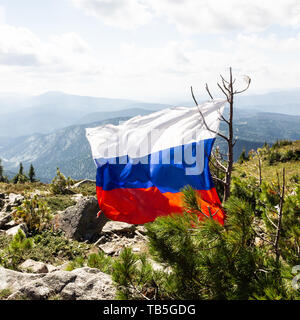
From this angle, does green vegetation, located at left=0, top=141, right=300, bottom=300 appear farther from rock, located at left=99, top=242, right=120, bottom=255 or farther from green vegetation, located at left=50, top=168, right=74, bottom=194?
green vegetation, located at left=50, top=168, right=74, bottom=194

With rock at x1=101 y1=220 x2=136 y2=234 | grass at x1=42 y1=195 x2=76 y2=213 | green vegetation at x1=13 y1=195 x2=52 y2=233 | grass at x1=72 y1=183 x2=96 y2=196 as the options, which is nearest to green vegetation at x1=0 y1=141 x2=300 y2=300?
rock at x1=101 y1=220 x2=136 y2=234

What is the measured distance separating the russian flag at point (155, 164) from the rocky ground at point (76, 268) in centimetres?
121

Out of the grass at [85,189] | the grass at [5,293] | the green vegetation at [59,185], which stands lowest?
the grass at [85,189]

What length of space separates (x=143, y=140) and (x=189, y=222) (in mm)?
3506

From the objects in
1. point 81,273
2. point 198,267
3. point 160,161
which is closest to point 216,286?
point 198,267

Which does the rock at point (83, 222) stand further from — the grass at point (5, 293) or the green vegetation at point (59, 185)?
the green vegetation at point (59, 185)

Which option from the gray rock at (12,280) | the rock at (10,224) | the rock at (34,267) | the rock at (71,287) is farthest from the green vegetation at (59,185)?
the rock at (71,287)

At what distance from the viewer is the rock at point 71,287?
3688 mm

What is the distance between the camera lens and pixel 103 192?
19.3ft

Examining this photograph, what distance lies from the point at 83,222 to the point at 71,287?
6667 mm

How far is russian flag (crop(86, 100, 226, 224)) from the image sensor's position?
5.36 meters

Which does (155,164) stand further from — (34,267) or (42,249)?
(42,249)
